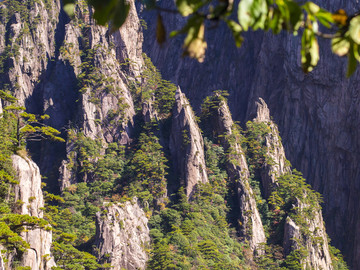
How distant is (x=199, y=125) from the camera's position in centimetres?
3750

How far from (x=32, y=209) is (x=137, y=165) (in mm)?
14584

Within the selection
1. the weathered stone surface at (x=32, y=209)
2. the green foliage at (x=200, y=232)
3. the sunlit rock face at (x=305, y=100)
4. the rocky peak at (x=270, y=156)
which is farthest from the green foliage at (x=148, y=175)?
the sunlit rock face at (x=305, y=100)

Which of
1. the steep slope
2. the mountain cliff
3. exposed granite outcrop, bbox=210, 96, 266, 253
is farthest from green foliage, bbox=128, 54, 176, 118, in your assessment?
exposed granite outcrop, bbox=210, 96, 266, 253

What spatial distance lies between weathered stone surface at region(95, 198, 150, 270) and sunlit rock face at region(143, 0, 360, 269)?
19.8 meters

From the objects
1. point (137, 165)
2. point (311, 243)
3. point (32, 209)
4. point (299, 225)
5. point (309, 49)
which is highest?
point (137, 165)

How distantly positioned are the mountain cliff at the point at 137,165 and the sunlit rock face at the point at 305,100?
8.05 feet

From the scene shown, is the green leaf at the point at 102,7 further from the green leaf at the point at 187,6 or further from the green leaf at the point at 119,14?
the green leaf at the point at 187,6

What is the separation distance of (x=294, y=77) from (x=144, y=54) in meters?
17.1

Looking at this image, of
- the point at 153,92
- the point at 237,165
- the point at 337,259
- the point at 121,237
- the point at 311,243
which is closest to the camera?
the point at 121,237

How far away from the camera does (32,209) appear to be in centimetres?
1598

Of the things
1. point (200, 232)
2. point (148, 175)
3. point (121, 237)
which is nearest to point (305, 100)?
point (148, 175)

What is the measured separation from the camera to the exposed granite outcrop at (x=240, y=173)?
29.4m

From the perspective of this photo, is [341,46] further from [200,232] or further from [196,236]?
[200,232]

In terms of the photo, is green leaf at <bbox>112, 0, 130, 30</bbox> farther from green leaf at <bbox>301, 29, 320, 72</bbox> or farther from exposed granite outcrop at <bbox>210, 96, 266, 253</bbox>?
exposed granite outcrop at <bbox>210, 96, 266, 253</bbox>
